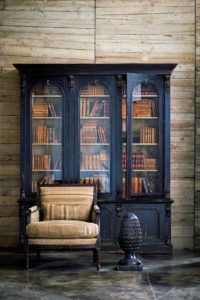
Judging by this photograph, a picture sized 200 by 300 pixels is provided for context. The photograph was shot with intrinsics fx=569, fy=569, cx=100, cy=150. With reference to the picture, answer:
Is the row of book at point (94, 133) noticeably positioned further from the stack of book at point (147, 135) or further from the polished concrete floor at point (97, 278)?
the polished concrete floor at point (97, 278)

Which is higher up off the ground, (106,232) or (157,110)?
(157,110)

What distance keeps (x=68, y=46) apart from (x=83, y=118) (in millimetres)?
1104

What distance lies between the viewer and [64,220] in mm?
6965

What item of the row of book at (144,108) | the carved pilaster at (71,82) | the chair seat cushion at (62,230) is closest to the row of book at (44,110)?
the carved pilaster at (71,82)

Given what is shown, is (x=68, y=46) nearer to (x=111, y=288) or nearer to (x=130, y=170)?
(x=130, y=170)

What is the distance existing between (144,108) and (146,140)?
43 cm

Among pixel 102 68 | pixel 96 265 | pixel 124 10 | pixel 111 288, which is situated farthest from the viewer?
pixel 124 10

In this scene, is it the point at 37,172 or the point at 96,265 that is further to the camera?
the point at 37,172

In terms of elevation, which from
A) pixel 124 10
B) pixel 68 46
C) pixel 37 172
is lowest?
pixel 37 172

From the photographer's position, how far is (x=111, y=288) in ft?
18.3

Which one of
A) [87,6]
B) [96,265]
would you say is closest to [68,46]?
[87,6]

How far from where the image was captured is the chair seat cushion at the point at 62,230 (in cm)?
643

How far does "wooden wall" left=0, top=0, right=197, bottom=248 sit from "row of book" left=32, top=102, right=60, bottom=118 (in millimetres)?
455

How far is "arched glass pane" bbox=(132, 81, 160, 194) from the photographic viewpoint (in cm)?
757
